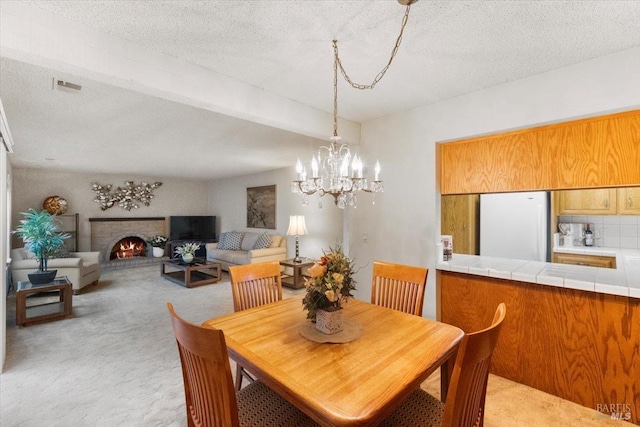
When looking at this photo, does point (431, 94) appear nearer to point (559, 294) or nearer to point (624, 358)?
point (559, 294)

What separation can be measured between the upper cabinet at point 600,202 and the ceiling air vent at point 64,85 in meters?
5.00

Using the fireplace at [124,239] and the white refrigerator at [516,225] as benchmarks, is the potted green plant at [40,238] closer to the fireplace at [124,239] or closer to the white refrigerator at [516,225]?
the fireplace at [124,239]

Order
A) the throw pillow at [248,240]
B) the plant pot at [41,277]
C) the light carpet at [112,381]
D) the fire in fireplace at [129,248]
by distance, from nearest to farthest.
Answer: the light carpet at [112,381] → the plant pot at [41,277] → the throw pillow at [248,240] → the fire in fireplace at [129,248]

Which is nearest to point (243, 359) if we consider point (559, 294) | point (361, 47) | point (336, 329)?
point (336, 329)

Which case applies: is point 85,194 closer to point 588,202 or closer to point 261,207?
point 261,207

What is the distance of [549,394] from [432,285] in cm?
111

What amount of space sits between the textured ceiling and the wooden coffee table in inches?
117

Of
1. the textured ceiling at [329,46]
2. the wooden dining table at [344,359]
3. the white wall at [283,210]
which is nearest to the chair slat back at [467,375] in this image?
the wooden dining table at [344,359]

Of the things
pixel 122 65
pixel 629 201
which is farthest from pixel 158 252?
pixel 629 201

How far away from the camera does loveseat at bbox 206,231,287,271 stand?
19.7ft

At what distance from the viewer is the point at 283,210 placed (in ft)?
21.9

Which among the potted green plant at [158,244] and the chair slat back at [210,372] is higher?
the chair slat back at [210,372]

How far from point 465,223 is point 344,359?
290 centimetres

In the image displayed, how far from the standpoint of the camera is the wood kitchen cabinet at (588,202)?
3248 millimetres
